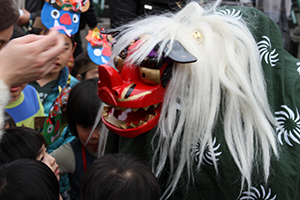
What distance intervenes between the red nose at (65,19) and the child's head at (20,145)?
38.5 inches

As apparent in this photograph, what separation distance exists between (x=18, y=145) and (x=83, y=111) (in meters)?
0.43


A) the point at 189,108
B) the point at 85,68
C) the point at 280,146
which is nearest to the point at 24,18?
the point at 85,68

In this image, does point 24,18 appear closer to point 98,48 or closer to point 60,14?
point 60,14

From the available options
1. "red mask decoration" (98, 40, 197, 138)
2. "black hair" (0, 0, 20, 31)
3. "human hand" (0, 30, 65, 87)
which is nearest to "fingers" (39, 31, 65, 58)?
"human hand" (0, 30, 65, 87)

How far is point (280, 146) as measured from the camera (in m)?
1.01

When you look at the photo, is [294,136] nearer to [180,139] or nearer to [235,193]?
[235,193]

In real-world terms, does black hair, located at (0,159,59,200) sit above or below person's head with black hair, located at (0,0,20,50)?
below

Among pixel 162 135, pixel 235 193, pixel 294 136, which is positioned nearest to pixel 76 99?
pixel 162 135

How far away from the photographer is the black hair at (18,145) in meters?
1.24

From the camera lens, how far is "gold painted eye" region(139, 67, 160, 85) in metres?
1.02

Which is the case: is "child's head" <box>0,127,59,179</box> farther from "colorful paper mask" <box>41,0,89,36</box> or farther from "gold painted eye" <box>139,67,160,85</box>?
"colorful paper mask" <box>41,0,89,36</box>

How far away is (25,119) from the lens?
1699 mm

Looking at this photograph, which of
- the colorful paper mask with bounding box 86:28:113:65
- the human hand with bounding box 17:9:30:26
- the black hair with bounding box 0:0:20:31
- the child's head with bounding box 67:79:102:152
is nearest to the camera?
the black hair with bounding box 0:0:20:31

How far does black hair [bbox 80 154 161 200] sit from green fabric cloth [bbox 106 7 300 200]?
11cm
